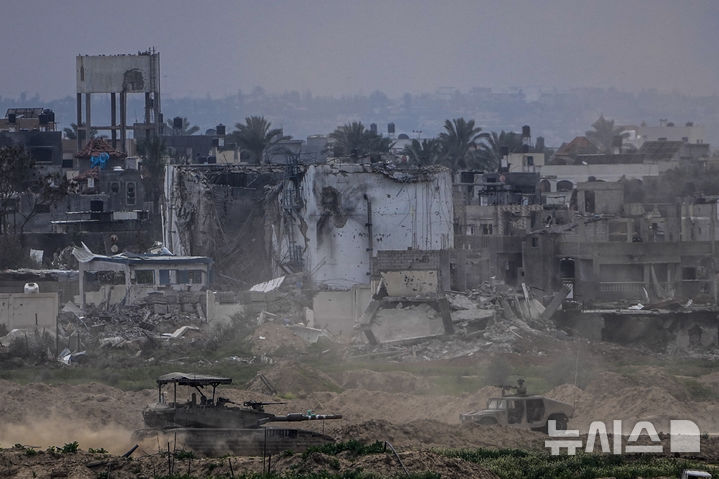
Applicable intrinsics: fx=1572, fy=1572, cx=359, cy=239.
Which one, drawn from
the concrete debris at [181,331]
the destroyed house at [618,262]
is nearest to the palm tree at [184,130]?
the destroyed house at [618,262]

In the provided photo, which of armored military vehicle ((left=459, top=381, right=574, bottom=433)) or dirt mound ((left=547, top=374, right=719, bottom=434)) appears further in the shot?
dirt mound ((left=547, top=374, right=719, bottom=434))

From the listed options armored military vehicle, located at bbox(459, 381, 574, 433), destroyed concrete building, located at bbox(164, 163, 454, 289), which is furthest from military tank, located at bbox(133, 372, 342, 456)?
destroyed concrete building, located at bbox(164, 163, 454, 289)

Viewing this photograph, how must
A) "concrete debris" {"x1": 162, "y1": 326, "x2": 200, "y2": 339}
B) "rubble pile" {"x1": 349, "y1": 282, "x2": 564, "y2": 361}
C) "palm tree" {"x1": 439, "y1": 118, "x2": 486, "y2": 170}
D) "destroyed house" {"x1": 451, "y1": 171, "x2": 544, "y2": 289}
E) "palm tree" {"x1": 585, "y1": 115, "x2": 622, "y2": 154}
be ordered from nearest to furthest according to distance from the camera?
"rubble pile" {"x1": 349, "y1": 282, "x2": 564, "y2": 361}, "concrete debris" {"x1": 162, "y1": 326, "x2": 200, "y2": 339}, "destroyed house" {"x1": 451, "y1": 171, "x2": 544, "y2": 289}, "palm tree" {"x1": 439, "y1": 118, "x2": 486, "y2": 170}, "palm tree" {"x1": 585, "y1": 115, "x2": 622, "y2": 154}

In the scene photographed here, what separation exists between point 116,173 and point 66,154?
28121 mm

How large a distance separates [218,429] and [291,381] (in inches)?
414

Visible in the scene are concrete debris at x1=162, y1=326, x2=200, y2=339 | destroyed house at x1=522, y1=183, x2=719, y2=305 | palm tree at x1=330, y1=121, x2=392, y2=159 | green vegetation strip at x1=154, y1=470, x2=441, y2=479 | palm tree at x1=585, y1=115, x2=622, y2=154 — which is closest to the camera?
green vegetation strip at x1=154, y1=470, x2=441, y2=479

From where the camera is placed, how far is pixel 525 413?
32781 mm

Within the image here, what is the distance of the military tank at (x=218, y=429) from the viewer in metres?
30.0

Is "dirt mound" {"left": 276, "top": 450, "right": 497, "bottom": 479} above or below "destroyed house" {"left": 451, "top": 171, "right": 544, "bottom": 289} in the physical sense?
below

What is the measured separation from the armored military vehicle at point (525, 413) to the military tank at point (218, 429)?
13.0ft

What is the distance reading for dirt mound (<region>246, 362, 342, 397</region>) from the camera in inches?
1590

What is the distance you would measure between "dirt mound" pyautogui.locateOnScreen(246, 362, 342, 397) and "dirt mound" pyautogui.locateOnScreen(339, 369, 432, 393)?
0.48 meters

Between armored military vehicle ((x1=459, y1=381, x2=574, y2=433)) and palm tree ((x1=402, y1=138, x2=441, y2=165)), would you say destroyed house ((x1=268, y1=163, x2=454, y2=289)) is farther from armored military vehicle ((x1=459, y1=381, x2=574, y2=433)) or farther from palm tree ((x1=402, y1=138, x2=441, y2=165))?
armored military vehicle ((x1=459, y1=381, x2=574, y2=433))

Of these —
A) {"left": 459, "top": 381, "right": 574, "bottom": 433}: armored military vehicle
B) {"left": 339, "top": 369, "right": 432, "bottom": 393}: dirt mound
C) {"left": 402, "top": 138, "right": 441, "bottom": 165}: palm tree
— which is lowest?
{"left": 339, "top": 369, "right": 432, "bottom": 393}: dirt mound
